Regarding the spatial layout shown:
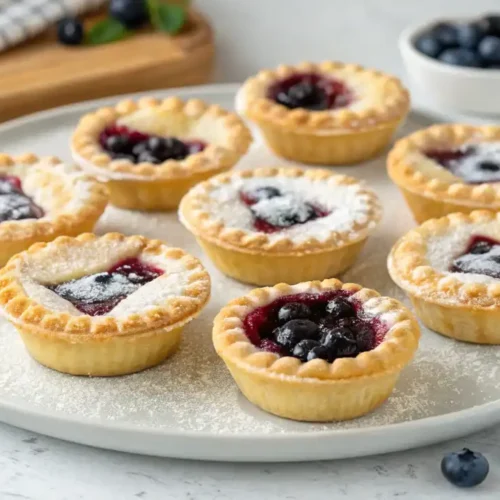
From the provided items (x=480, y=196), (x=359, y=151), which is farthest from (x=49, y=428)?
(x=359, y=151)

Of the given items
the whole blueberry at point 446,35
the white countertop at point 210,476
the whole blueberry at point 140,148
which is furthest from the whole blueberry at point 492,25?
the white countertop at point 210,476

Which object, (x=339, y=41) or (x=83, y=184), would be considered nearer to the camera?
(x=83, y=184)

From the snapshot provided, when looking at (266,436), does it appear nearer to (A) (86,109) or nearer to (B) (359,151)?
(B) (359,151)

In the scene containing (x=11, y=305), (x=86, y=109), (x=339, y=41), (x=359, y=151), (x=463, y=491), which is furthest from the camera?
(x=339, y=41)

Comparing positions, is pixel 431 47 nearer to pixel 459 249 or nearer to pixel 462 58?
pixel 462 58

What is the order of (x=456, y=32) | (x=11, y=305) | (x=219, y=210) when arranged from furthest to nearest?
(x=456, y=32) → (x=219, y=210) → (x=11, y=305)

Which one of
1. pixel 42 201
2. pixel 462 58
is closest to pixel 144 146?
pixel 42 201
